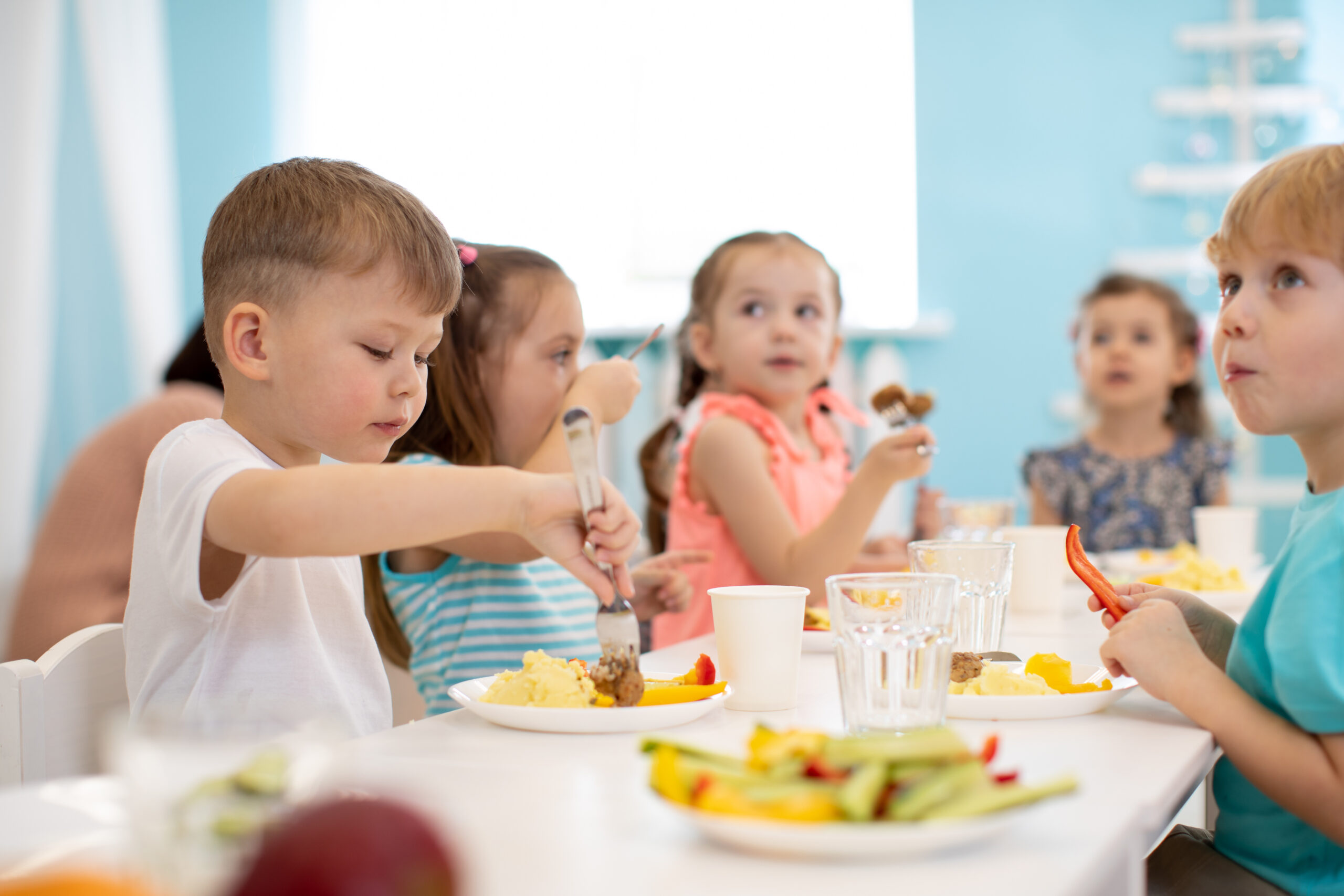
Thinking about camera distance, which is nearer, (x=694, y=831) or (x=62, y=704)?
(x=694, y=831)

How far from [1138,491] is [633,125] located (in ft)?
6.27

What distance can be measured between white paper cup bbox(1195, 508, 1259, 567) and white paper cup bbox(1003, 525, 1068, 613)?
20.6 inches

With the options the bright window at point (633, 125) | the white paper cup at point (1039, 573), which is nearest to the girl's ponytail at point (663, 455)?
the white paper cup at point (1039, 573)

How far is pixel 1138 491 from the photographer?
7.97 ft

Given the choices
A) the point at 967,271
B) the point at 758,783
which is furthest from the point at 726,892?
the point at 967,271

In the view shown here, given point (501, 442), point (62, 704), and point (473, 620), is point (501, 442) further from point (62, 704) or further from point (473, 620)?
point (62, 704)

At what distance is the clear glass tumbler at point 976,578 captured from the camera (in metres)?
1.00

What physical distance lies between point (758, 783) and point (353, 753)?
1.07 feet

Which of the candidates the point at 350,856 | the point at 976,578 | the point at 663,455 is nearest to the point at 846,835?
the point at 350,856

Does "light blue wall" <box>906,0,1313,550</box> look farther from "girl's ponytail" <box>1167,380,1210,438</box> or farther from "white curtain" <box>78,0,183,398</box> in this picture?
"white curtain" <box>78,0,183,398</box>

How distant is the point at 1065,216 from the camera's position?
339cm

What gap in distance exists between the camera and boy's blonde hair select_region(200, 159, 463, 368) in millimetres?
977

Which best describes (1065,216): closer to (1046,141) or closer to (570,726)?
(1046,141)

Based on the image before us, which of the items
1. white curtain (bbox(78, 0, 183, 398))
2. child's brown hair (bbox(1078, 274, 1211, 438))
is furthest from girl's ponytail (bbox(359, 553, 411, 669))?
white curtain (bbox(78, 0, 183, 398))
